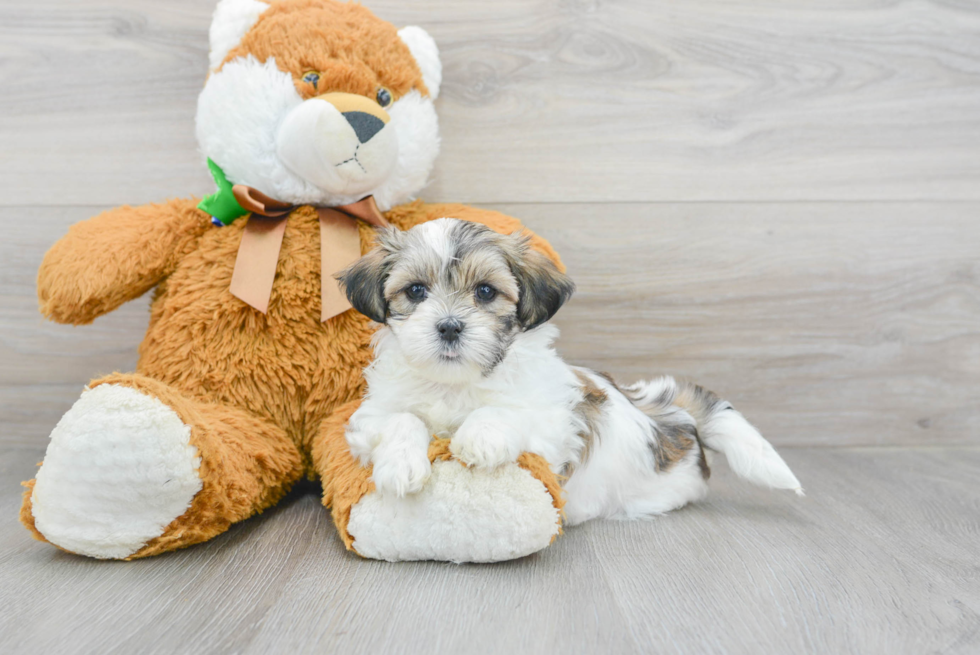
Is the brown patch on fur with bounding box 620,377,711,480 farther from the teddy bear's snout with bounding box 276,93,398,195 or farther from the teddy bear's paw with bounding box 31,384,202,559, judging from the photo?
the teddy bear's paw with bounding box 31,384,202,559

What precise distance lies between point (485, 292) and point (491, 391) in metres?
0.19

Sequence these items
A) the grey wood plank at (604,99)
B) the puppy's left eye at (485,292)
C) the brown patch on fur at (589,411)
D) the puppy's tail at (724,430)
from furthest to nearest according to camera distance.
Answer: the grey wood plank at (604,99) → the puppy's tail at (724,430) → the brown patch on fur at (589,411) → the puppy's left eye at (485,292)

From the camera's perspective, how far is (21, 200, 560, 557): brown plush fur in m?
1.42

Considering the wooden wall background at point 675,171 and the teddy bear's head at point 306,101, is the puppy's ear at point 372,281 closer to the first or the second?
the teddy bear's head at point 306,101

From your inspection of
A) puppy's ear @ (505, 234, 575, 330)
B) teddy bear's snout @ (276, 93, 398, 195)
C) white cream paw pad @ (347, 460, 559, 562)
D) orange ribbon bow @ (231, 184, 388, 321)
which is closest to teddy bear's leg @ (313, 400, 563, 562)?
white cream paw pad @ (347, 460, 559, 562)

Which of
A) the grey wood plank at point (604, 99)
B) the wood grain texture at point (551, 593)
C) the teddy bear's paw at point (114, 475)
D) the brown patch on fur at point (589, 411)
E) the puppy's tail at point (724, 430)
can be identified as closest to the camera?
the wood grain texture at point (551, 593)

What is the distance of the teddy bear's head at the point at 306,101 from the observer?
1423mm

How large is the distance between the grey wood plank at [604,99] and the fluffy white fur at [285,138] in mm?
356

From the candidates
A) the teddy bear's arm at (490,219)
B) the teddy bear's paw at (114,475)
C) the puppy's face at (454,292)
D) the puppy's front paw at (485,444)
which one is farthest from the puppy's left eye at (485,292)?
the teddy bear's paw at (114,475)

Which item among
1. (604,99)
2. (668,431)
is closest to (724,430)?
(668,431)

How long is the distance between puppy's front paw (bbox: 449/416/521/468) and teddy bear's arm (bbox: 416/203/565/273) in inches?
20.7

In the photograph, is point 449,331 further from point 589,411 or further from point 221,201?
point 221,201

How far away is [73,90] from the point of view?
6.02 ft

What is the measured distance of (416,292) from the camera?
1.25 metres
